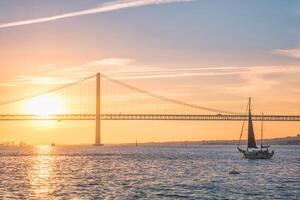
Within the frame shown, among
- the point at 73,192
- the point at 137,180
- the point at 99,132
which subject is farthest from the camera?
the point at 99,132

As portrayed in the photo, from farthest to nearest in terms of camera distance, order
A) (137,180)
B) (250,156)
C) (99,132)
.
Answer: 1. (99,132)
2. (250,156)
3. (137,180)

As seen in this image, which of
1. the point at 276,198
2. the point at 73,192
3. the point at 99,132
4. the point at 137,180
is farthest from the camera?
the point at 99,132

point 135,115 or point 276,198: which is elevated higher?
point 135,115

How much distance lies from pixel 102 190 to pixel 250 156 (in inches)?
2751

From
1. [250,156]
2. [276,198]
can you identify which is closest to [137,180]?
[276,198]

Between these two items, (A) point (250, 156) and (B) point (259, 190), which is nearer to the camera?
(B) point (259, 190)

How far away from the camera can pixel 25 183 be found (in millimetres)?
58625

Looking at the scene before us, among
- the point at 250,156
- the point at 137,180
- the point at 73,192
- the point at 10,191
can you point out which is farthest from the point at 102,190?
the point at 250,156

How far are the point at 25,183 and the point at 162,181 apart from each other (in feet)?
40.6

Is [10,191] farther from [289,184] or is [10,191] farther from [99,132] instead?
[99,132]

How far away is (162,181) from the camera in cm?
6059

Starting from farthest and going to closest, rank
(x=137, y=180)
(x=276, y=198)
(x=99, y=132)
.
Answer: (x=99, y=132), (x=137, y=180), (x=276, y=198)

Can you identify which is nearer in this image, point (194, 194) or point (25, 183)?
point (194, 194)

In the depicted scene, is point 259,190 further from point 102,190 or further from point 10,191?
point 10,191
